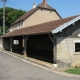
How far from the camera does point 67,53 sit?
1444 cm

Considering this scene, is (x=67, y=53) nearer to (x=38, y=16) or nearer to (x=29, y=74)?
(x=29, y=74)

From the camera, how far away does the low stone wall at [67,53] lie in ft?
45.6

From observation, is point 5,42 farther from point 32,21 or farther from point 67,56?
point 67,56

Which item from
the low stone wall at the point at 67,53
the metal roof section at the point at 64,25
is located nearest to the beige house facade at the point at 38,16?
the low stone wall at the point at 67,53

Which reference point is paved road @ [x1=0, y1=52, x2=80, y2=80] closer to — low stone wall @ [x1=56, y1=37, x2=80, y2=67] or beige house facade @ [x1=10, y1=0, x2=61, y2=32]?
low stone wall @ [x1=56, y1=37, x2=80, y2=67]

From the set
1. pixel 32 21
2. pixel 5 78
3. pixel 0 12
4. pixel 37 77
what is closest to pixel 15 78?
pixel 5 78

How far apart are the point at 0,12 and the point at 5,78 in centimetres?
7605

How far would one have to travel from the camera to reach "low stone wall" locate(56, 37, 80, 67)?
13.9m

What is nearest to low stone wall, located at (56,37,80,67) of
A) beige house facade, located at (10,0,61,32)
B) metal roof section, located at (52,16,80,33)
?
metal roof section, located at (52,16,80,33)

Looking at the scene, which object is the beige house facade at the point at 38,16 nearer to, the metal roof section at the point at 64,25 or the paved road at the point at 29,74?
the metal roof section at the point at 64,25

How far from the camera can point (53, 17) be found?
123 feet

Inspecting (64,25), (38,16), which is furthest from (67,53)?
(38,16)

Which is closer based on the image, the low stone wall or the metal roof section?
the metal roof section

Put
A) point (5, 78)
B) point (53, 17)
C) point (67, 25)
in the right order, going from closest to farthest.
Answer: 1. point (5, 78)
2. point (67, 25)
3. point (53, 17)
